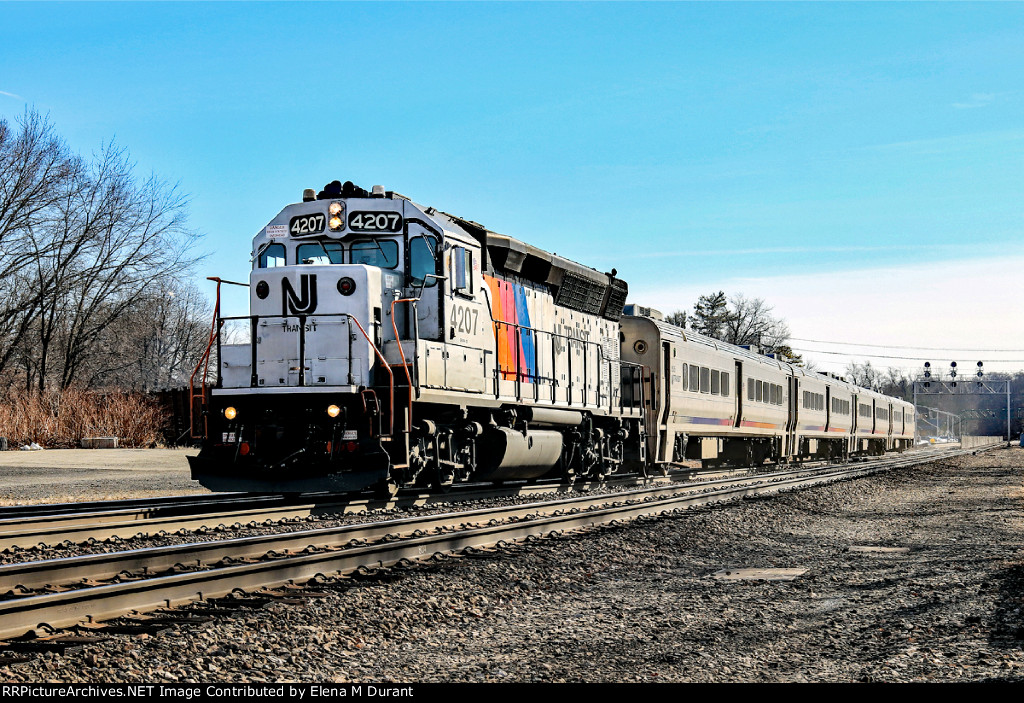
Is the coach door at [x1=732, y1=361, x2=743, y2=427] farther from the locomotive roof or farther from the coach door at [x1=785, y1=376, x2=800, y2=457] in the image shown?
the locomotive roof

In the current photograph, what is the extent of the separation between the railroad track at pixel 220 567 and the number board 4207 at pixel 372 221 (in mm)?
3955

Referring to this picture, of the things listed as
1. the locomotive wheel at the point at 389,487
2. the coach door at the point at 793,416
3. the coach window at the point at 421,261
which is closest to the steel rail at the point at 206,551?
the locomotive wheel at the point at 389,487

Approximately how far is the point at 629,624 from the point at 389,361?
643 cm

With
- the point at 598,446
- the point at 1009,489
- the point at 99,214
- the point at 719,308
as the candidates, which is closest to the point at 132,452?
the point at 99,214

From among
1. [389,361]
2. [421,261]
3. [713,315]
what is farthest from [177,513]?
[713,315]

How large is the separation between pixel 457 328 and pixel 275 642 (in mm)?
7708

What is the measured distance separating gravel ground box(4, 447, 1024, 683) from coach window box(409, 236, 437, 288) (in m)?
4.21

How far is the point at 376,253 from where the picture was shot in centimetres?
1263

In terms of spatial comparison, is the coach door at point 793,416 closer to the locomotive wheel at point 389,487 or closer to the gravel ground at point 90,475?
the gravel ground at point 90,475

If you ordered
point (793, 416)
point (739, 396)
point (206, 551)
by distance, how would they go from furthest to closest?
point (793, 416)
point (739, 396)
point (206, 551)

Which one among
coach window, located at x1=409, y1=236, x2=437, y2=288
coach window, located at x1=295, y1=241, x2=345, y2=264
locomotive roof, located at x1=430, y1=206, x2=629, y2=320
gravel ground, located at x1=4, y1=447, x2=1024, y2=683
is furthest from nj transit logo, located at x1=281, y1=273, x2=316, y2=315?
gravel ground, located at x1=4, y1=447, x2=1024, y2=683

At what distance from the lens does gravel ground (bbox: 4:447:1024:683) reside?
490 cm

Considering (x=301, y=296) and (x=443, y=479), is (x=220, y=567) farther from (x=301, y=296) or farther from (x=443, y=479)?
(x=443, y=479)

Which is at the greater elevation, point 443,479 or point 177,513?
point 443,479
